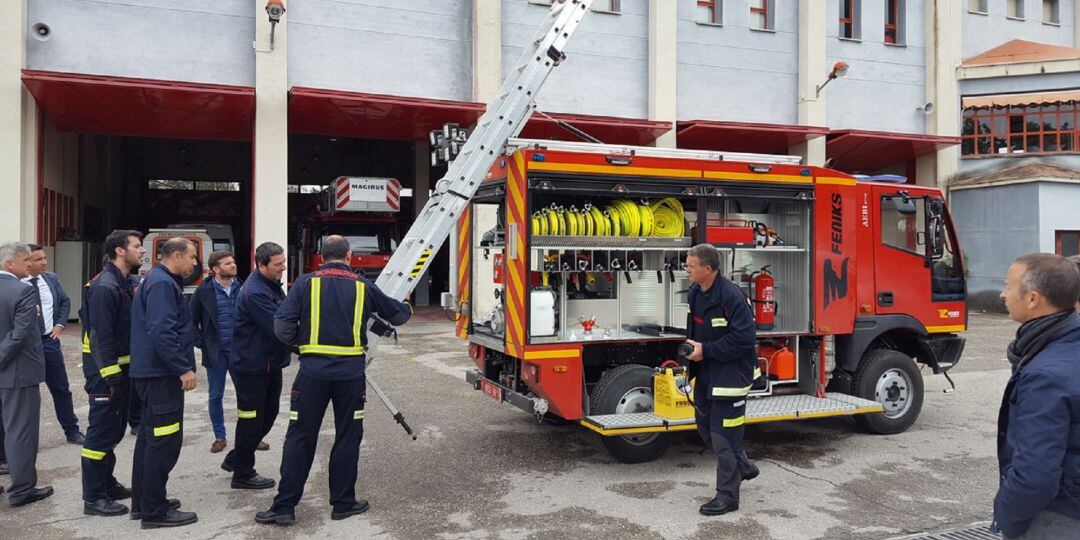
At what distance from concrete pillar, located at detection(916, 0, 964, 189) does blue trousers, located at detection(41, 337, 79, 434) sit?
21.7 meters

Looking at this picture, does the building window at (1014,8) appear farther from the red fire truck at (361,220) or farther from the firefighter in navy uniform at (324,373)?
the firefighter in navy uniform at (324,373)

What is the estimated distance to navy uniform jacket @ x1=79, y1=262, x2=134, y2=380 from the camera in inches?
202

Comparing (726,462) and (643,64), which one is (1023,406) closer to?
(726,462)

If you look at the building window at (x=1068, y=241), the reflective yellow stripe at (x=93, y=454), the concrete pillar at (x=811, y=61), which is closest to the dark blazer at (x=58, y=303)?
the reflective yellow stripe at (x=93, y=454)

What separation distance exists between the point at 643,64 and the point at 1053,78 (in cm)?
1331

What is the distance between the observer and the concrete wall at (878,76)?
20.4 meters

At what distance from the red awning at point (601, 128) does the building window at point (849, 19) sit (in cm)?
652

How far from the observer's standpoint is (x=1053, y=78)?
73.8 ft

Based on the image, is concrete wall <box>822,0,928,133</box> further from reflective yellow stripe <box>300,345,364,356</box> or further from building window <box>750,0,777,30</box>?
reflective yellow stripe <box>300,345,364,356</box>

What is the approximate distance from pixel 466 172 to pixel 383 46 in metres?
10.8

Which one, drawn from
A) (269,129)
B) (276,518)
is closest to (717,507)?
(276,518)

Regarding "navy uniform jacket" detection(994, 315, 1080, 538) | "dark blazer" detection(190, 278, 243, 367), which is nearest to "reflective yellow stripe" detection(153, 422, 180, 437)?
"dark blazer" detection(190, 278, 243, 367)

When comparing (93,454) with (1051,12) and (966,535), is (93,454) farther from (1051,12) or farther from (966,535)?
(1051,12)

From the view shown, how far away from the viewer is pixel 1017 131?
22.9 m
